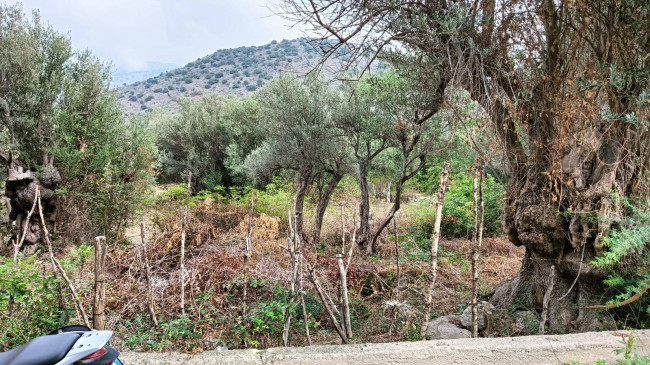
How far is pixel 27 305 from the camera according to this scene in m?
3.25

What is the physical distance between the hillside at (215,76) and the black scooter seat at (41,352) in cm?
3822

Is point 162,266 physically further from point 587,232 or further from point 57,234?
point 587,232

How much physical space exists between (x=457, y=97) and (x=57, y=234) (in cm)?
850

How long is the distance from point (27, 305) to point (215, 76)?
45726 millimetres

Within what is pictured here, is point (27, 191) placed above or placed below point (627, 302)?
above

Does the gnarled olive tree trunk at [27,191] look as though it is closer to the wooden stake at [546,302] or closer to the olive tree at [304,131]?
the olive tree at [304,131]

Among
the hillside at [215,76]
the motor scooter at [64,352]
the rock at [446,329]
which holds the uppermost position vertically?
the hillside at [215,76]

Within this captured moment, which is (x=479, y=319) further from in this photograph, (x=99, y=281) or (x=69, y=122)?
(x=69, y=122)

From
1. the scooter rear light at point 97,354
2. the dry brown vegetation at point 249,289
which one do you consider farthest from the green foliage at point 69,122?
the scooter rear light at point 97,354

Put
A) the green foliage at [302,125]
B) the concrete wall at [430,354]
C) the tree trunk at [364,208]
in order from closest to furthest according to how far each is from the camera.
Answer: the concrete wall at [430,354] → the tree trunk at [364,208] → the green foliage at [302,125]

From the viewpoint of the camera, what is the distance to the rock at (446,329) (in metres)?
3.94

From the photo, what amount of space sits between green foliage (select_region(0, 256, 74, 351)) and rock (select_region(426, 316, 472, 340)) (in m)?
3.52

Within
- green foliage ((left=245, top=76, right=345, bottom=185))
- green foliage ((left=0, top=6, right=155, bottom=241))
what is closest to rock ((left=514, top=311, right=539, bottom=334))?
green foliage ((left=245, top=76, right=345, bottom=185))

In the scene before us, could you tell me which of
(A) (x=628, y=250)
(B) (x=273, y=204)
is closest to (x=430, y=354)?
(A) (x=628, y=250)
